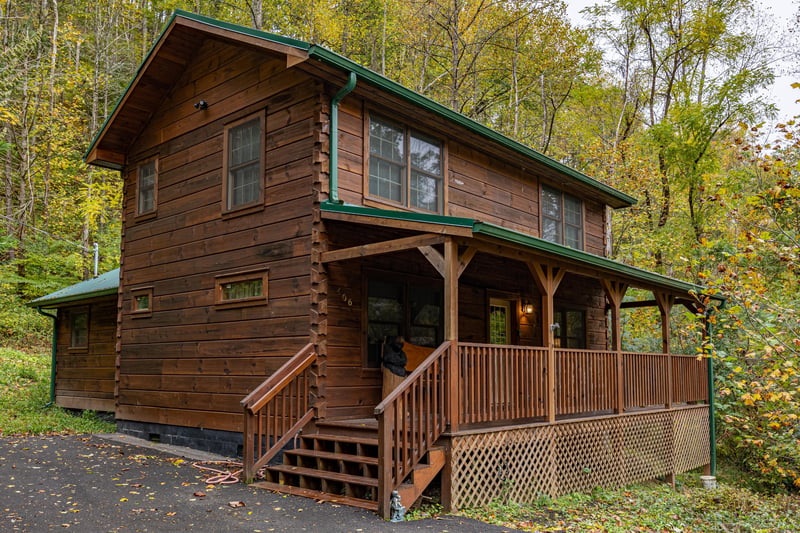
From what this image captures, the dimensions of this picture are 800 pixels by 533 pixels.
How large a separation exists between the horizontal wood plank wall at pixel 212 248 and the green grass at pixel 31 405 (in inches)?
60.3

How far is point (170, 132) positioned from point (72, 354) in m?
6.77

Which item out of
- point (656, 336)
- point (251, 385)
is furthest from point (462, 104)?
point (251, 385)

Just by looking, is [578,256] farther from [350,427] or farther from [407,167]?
[350,427]

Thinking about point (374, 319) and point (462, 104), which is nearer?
point (374, 319)

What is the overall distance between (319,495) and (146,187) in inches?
308

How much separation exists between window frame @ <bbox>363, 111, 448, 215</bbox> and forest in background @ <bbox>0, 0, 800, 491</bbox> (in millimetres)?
10462

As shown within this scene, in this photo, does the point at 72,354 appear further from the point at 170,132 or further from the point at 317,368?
the point at 317,368

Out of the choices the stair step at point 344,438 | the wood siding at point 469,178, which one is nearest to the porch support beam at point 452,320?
the stair step at point 344,438

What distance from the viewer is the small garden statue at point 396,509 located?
6676mm

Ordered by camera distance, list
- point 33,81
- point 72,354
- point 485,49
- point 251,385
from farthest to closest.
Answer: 1. point 485,49
2. point 33,81
3. point 72,354
4. point 251,385

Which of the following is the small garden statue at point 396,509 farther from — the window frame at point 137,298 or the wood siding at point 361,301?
the window frame at point 137,298

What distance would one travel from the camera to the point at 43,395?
54.2 ft

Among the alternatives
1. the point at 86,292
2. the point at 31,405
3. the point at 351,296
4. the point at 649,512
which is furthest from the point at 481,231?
the point at 31,405

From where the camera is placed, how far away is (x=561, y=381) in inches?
378
